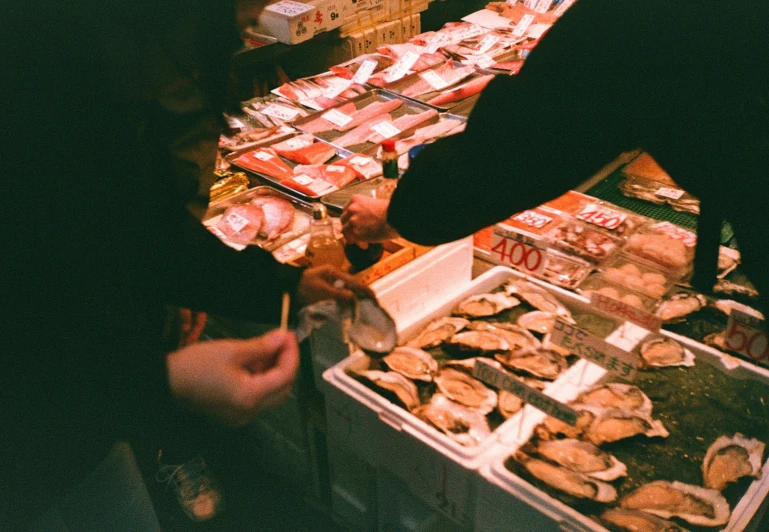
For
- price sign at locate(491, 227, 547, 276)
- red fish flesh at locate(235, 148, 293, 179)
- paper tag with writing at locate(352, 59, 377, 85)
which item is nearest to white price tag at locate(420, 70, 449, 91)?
paper tag with writing at locate(352, 59, 377, 85)

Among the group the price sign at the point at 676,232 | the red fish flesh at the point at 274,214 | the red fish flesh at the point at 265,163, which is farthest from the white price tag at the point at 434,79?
the price sign at the point at 676,232

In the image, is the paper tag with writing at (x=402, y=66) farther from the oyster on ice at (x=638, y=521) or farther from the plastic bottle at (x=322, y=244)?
the oyster on ice at (x=638, y=521)

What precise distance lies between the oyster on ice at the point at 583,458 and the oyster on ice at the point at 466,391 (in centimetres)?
23

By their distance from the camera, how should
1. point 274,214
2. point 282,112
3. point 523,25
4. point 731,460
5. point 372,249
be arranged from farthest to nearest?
point 523,25 < point 282,112 < point 274,214 < point 372,249 < point 731,460

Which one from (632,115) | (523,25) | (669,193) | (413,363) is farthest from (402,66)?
(632,115)

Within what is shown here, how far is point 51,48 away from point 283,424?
2101 millimetres

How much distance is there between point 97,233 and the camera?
1.14m

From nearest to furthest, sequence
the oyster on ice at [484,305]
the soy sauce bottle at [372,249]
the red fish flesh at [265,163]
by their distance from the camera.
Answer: the soy sauce bottle at [372,249], the oyster on ice at [484,305], the red fish flesh at [265,163]

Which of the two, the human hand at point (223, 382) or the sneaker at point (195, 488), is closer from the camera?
the human hand at point (223, 382)

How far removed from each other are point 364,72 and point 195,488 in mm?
2969

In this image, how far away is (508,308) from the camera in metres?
2.25

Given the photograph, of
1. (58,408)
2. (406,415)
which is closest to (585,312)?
(406,415)

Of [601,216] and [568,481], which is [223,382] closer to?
[568,481]

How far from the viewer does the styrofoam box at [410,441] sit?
1.69m
